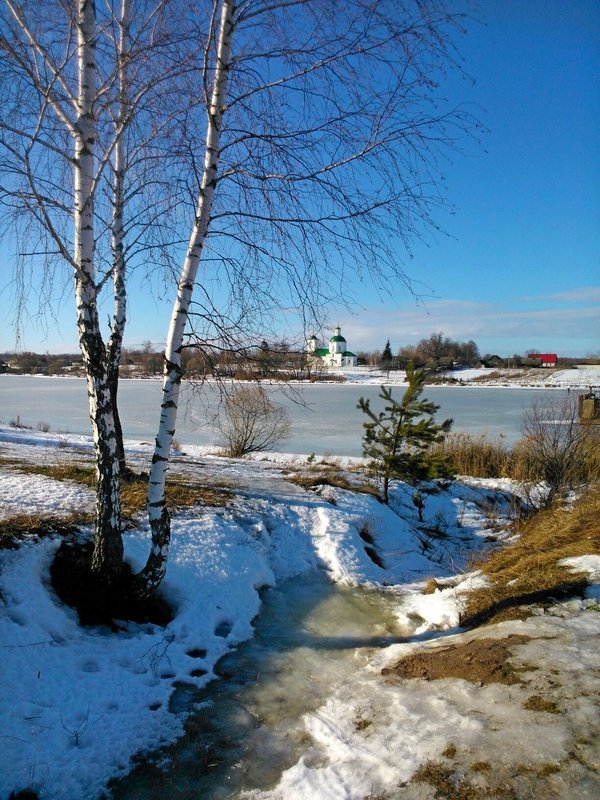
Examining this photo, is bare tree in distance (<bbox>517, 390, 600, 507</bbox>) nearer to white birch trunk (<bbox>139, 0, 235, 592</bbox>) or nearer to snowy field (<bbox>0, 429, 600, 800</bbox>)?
snowy field (<bbox>0, 429, 600, 800</bbox>)

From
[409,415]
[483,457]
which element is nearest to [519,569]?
[409,415]

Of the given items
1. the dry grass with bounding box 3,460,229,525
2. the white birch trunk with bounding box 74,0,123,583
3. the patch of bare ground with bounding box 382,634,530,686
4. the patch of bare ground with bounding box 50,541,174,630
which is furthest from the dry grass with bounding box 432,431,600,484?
the white birch trunk with bounding box 74,0,123,583

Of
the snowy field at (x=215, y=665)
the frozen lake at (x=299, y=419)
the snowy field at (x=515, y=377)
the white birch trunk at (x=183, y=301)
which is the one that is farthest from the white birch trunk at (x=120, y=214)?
the snowy field at (x=515, y=377)

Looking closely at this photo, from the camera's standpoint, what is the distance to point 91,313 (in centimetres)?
437

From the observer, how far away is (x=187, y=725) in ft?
12.6

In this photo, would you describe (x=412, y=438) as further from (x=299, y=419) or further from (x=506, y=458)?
(x=299, y=419)

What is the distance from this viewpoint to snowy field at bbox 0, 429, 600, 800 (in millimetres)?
3096

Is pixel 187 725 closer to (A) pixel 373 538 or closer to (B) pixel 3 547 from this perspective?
(B) pixel 3 547

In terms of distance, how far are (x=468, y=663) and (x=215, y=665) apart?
2375 millimetres

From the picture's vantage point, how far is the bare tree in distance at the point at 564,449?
12352mm

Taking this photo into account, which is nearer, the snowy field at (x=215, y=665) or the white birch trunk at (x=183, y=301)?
the snowy field at (x=215, y=665)

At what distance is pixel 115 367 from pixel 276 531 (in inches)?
145

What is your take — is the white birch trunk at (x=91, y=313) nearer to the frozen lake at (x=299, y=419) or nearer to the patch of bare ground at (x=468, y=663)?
the patch of bare ground at (x=468, y=663)

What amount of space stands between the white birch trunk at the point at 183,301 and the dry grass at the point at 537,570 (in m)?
3.47
